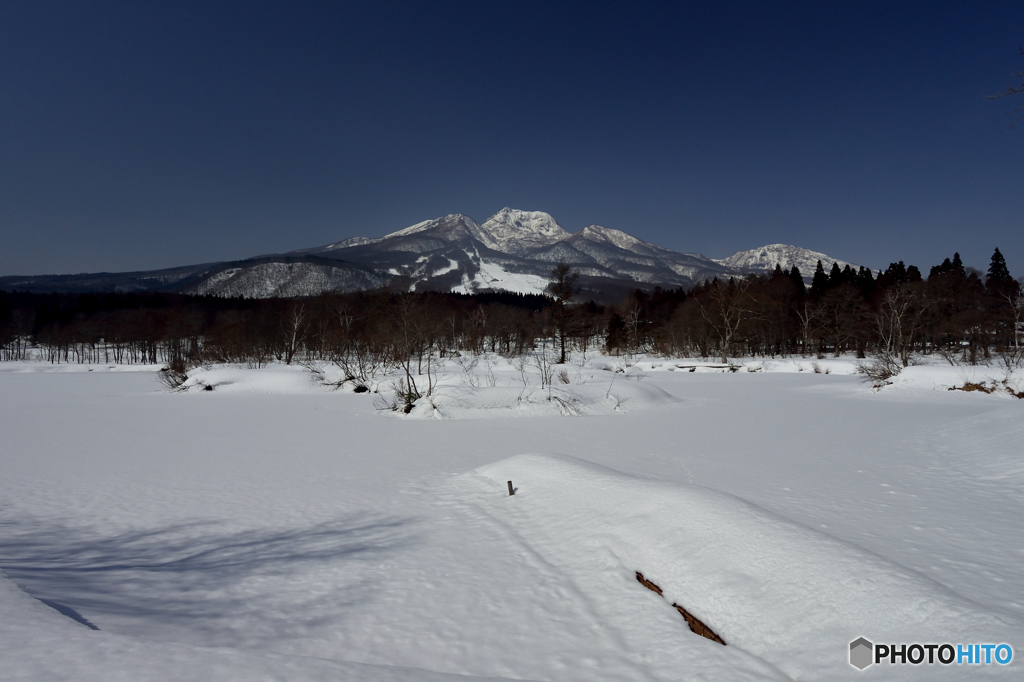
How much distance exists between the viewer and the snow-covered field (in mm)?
2980

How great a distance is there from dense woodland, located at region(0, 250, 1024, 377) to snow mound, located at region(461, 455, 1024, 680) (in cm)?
1753

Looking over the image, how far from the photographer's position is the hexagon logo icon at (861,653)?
9.59ft

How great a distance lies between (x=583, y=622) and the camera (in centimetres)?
367

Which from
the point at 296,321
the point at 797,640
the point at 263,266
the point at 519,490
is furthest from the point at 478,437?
the point at 263,266

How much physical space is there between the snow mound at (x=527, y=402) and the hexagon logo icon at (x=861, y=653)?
1456 cm

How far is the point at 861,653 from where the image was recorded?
301cm

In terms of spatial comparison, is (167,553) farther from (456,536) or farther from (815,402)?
(815,402)

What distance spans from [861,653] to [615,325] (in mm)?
66816

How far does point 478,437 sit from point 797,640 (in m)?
10.5

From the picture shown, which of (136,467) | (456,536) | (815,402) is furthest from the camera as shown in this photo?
(815,402)

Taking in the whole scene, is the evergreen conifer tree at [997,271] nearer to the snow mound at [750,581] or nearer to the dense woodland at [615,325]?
the dense woodland at [615,325]

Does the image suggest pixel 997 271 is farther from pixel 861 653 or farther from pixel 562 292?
pixel 861 653

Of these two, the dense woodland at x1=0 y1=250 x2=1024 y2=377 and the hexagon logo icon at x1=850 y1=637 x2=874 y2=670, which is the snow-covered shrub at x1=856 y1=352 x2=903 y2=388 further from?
the hexagon logo icon at x1=850 y1=637 x2=874 y2=670

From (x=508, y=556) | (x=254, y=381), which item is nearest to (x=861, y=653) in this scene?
(x=508, y=556)
